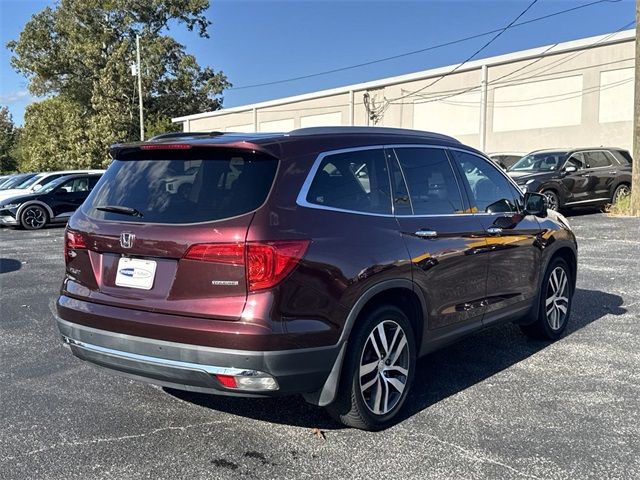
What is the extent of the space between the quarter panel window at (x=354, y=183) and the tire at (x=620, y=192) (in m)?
15.0

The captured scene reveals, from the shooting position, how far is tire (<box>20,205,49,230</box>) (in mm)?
16106

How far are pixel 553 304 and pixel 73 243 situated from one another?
4.13m

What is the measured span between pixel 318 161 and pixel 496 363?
2545 millimetres

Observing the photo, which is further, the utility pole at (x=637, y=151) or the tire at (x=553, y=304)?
the utility pole at (x=637, y=151)

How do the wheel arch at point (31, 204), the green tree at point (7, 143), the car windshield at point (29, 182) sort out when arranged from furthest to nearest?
the green tree at point (7, 143) → the car windshield at point (29, 182) → the wheel arch at point (31, 204)

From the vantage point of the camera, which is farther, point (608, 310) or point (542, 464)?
point (608, 310)

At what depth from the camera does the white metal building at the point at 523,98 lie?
75.6ft

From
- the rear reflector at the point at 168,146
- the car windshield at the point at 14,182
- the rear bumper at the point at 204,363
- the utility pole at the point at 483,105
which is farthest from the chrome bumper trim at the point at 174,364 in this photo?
the utility pole at the point at 483,105

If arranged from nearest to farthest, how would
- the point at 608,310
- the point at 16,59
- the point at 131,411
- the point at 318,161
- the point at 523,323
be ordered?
the point at 318,161
the point at 131,411
the point at 523,323
the point at 608,310
the point at 16,59

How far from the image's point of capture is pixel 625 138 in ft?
74.1

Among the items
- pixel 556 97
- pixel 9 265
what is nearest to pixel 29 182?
pixel 9 265

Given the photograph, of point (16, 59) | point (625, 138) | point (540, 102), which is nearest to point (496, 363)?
point (625, 138)

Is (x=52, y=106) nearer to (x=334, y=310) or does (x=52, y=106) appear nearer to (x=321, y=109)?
(x=321, y=109)

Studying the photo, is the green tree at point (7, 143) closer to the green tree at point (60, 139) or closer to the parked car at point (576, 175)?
the green tree at point (60, 139)
